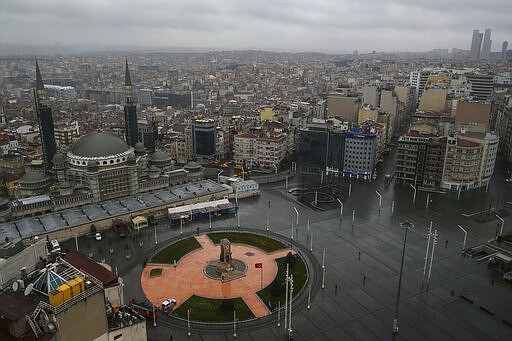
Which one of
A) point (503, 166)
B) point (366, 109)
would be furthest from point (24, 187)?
point (503, 166)

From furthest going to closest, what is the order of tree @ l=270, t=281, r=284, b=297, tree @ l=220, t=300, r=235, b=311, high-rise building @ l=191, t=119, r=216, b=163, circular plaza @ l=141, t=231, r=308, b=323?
high-rise building @ l=191, t=119, r=216, b=163 → tree @ l=270, t=281, r=284, b=297 → circular plaza @ l=141, t=231, r=308, b=323 → tree @ l=220, t=300, r=235, b=311

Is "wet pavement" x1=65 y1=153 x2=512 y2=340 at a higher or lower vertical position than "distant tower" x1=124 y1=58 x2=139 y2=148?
lower

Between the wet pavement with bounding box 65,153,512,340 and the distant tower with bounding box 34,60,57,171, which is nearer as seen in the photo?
the wet pavement with bounding box 65,153,512,340

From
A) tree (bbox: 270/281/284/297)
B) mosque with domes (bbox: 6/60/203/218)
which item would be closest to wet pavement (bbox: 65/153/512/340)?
tree (bbox: 270/281/284/297)

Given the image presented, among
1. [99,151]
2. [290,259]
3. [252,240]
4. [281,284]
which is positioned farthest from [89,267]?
[99,151]

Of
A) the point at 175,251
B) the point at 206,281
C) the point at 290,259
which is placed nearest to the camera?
the point at 206,281

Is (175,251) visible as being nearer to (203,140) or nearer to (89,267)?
(89,267)

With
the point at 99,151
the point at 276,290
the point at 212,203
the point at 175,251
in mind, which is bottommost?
the point at 175,251

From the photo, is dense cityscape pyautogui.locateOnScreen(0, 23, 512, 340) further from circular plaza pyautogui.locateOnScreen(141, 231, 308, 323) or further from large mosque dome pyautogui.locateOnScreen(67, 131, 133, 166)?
circular plaza pyautogui.locateOnScreen(141, 231, 308, 323)
